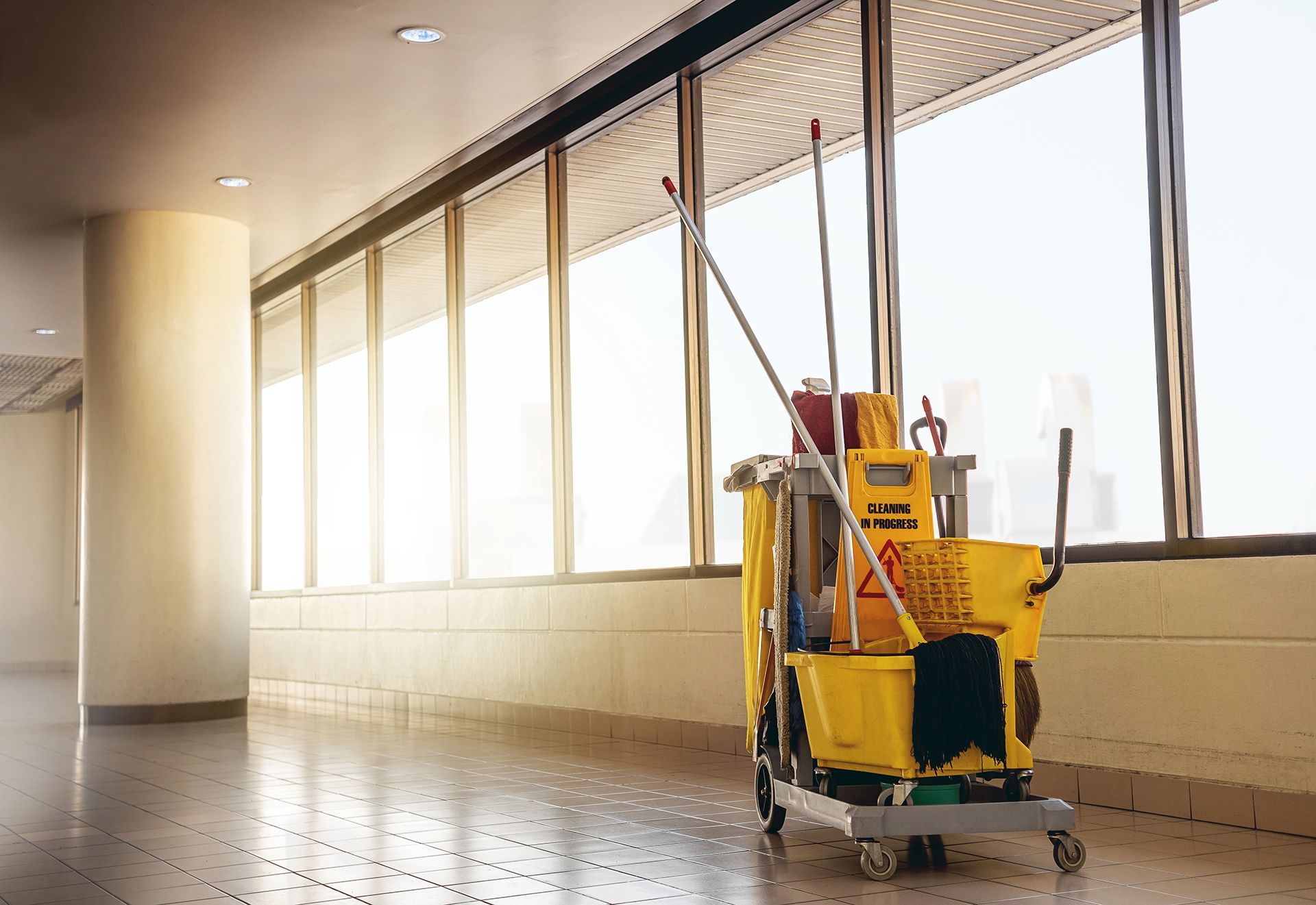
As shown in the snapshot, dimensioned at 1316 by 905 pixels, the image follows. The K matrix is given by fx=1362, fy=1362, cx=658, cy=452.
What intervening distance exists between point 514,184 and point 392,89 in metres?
1.58

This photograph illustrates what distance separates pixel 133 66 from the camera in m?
A: 5.83

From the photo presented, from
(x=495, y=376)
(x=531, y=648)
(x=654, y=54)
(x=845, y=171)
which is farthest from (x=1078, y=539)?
(x=495, y=376)

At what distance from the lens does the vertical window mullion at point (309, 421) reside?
10367 mm

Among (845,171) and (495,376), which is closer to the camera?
(845,171)

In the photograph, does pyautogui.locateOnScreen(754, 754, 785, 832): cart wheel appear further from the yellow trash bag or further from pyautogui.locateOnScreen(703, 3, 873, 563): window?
pyautogui.locateOnScreen(703, 3, 873, 563): window

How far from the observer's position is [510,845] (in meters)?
3.62

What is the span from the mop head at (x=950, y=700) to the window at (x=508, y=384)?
173 inches

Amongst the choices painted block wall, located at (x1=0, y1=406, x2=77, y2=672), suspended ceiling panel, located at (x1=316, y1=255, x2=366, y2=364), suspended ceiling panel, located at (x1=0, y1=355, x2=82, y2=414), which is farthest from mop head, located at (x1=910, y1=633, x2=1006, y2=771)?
painted block wall, located at (x1=0, y1=406, x2=77, y2=672)

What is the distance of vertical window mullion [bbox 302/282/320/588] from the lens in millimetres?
10367

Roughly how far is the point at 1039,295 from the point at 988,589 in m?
1.73

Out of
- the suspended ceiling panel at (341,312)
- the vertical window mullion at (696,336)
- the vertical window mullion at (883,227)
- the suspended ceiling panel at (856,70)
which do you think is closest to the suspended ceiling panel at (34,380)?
the suspended ceiling panel at (341,312)

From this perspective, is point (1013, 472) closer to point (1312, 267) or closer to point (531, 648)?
point (1312, 267)

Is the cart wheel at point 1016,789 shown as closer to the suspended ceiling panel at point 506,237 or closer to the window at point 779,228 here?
the window at point 779,228

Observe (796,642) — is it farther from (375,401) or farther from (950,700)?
(375,401)
